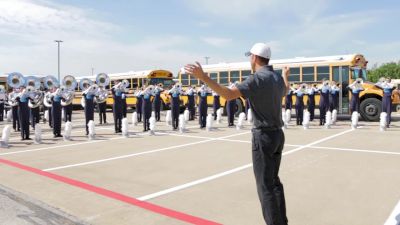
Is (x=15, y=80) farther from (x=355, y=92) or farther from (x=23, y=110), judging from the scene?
(x=355, y=92)

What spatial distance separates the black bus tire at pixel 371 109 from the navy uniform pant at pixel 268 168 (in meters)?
13.8

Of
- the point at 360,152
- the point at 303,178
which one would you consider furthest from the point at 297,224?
the point at 360,152

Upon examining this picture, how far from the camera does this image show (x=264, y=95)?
3316 mm

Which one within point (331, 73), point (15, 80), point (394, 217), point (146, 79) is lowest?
point (394, 217)

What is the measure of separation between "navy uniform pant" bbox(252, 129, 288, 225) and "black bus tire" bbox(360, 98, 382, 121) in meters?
13.8

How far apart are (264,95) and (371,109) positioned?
1400cm

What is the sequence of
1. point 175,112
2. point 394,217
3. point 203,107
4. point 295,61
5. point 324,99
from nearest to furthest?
point 394,217 → point 175,112 → point 203,107 → point 324,99 → point 295,61

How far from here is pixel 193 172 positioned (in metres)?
6.65

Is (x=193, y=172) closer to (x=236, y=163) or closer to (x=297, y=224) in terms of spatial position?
(x=236, y=163)

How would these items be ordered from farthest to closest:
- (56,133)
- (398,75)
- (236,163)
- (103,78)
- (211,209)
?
(398,75)
(103,78)
(56,133)
(236,163)
(211,209)

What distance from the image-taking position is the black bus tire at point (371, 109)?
1562 centimetres

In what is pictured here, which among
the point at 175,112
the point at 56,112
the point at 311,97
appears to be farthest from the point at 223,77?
the point at 56,112

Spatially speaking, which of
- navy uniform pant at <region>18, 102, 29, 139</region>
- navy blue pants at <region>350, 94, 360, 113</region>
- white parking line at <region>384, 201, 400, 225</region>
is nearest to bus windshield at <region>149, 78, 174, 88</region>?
navy blue pants at <region>350, 94, 360, 113</region>

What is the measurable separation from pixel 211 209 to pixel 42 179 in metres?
3.14
